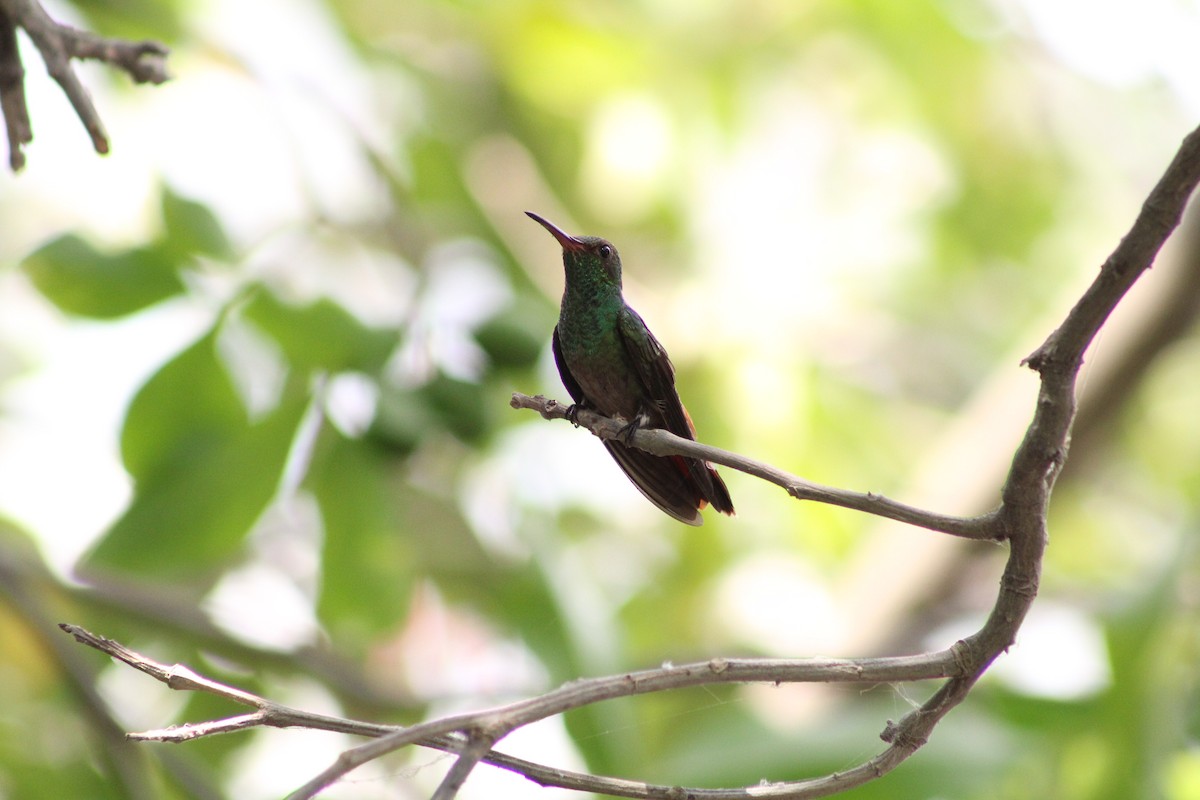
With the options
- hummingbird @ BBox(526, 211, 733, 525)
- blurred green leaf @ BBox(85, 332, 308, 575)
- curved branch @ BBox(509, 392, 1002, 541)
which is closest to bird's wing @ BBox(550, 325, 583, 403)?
hummingbird @ BBox(526, 211, 733, 525)

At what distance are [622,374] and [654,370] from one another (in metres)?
0.10

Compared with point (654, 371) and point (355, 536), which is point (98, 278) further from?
point (654, 371)

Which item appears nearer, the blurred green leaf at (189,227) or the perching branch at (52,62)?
the perching branch at (52,62)

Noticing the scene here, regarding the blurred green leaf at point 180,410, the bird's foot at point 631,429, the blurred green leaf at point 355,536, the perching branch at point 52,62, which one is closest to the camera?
the perching branch at point 52,62

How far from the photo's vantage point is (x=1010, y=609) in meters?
1.39

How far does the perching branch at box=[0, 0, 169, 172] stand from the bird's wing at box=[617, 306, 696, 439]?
1.28 m

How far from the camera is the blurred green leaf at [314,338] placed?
3.23m

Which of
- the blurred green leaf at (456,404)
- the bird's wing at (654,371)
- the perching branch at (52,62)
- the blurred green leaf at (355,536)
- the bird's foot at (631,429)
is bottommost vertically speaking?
the perching branch at (52,62)

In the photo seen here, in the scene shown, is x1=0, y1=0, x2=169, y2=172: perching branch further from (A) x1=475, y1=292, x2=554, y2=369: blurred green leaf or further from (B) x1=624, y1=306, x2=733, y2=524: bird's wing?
(A) x1=475, y1=292, x2=554, y2=369: blurred green leaf

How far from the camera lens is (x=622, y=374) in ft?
8.73

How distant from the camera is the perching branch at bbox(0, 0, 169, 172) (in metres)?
1.52

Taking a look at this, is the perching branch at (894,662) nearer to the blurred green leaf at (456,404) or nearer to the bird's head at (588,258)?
the bird's head at (588,258)

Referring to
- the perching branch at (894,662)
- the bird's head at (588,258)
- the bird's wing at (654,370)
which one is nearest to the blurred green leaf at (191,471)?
the bird's head at (588,258)

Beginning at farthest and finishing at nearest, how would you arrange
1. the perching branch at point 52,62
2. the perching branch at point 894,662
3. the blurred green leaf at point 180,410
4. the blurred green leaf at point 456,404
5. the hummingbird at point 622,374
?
the blurred green leaf at point 456,404, the blurred green leaf at point 180,410, the hummingbird at point 622,374, the perching branch at point 52,62, the perching branch at point 894,662
